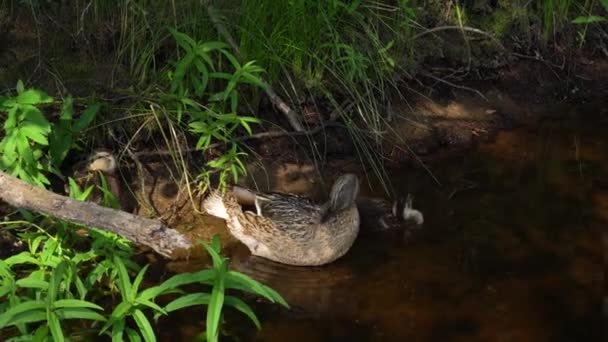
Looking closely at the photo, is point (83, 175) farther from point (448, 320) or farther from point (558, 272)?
point (558, 272)

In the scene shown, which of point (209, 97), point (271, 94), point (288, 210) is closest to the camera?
point (288, 210)

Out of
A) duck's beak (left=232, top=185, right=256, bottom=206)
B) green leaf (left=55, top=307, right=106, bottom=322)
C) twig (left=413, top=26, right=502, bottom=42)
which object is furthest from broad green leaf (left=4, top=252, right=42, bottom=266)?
twig (left=413, top=26, right=502, bottom=42)

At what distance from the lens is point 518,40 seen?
23.1ft

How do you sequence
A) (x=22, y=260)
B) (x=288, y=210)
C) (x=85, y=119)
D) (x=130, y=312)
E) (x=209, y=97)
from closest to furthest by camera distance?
(x=130, y=312), (x=22, y=260), (x=85, y=119), (x=288, y=210), (x=209, y=97)

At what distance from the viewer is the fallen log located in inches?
120

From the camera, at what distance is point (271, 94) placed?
5277mm

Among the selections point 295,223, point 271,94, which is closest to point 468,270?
point 295,223

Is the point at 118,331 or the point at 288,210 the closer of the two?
the point at 118,331

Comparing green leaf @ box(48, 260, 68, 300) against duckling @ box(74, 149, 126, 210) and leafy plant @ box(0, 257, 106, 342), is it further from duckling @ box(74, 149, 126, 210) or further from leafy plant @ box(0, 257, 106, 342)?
duckling @ box(74, 149, 126, 210)

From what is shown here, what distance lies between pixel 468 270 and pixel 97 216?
2319mm

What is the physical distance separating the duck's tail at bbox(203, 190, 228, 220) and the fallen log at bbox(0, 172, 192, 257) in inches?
61.5

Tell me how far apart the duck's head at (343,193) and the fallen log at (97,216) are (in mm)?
1730

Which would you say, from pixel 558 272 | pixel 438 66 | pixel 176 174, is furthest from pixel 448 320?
pixel 438 66

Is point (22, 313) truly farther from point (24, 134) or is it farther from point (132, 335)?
point (24, 134)
